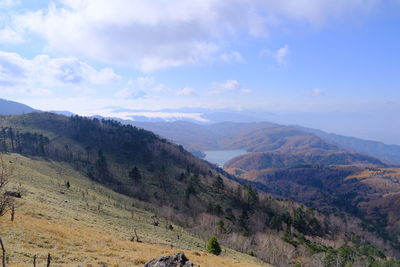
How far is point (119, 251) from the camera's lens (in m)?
30.1

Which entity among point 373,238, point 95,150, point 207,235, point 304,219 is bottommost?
point 373,238

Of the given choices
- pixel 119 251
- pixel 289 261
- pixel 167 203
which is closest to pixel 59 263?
pixel 119 251

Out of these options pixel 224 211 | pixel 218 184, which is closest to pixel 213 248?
pixel 224 211

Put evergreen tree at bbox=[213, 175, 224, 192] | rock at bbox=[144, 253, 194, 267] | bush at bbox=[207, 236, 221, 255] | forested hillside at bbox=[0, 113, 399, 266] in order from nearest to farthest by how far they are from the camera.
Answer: rock at bbox=[144, 253, 194, 267]
bush at bbox=[207, 236, 221, 255]
forested hillside at bbox=[0, 113, 399, 266]
evergreen tree at bbox=[213, 175, 224, 192]

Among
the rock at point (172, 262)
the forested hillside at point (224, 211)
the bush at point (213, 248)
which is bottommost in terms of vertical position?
the forested hillside at point (224, 211)

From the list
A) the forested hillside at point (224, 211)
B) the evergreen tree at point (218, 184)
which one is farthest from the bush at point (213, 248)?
the evergreen tree at point (218, 184)

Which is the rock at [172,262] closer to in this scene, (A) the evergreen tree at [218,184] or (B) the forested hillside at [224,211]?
(B) the forested hillside at [224,211]

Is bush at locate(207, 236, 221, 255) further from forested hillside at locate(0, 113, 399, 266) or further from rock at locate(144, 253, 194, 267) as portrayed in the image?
rock at locate(144, 253, 194, 267)

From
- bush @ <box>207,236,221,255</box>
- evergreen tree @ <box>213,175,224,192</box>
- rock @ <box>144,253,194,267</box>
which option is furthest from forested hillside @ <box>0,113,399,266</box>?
rock @ <box>144,253,194,267</box>

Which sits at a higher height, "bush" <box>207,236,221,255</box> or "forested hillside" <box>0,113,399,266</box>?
"bush" <box>207,236,221,255</box>

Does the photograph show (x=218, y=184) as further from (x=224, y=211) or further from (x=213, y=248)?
(x=213, y=248)

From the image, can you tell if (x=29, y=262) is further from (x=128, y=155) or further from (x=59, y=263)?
(x=128, y=155)

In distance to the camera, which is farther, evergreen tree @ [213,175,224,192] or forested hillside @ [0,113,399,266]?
evergreen tree @ [213,175,224,192]

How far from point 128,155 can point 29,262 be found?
604ft
